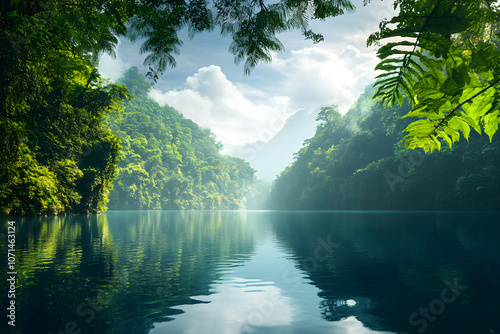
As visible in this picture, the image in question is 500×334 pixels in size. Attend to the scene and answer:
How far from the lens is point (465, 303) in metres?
5.30

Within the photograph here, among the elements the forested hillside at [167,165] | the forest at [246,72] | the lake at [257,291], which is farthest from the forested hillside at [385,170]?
the forested hillside at [167,165]

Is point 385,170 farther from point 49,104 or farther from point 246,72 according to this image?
point 246,72

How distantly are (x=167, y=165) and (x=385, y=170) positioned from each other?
75779 millimetres

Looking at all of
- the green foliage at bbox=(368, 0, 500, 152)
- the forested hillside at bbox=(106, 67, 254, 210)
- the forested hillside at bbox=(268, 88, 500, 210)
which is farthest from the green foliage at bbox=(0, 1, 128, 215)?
the forested hillside at bbox=(106, 67, 254, 210)

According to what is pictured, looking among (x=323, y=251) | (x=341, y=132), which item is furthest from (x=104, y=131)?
(x=341, y=132)

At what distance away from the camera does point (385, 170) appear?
5038cm

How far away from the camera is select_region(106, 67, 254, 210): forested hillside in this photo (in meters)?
84.9

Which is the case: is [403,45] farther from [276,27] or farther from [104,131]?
[104,131]

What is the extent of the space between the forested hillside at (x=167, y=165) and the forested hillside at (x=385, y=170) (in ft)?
126

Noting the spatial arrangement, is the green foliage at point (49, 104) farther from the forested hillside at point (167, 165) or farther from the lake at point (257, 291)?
the forested hillside at point (167, 165)

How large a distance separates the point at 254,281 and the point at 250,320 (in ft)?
8.50

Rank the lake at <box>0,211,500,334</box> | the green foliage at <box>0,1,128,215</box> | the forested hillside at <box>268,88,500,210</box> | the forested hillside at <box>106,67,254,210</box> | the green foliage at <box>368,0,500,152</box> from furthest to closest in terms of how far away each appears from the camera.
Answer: the forested hillside at <box>106,67,254,210</box> < the forested hillside at <box>268,88,500,210</box> < the green foliage at <box>0,1,128,215</box> < the lake at <box>0,211,500,334</box> < the green foliage at <box>368,0,500,152</box>

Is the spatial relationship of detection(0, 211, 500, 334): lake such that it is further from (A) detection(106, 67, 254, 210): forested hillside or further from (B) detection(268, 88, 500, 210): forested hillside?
(A) detection(106, 67, 254, 210): forested hillside

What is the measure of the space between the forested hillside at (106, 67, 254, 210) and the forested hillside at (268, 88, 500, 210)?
3855 centimetres
